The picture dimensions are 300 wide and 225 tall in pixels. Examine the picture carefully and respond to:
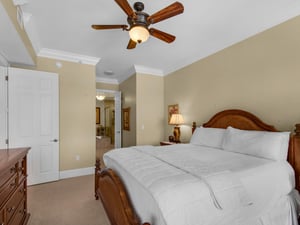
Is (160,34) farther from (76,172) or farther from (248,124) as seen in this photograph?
(76,172)

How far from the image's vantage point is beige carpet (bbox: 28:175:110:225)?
6.86ft

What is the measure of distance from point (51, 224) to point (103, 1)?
287cm

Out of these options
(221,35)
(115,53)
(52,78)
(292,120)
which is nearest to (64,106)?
(52,78)

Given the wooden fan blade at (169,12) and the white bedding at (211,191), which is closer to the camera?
the white bedding at (211,191)

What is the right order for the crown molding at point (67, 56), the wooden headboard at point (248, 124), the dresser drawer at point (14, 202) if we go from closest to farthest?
the dresser drawer at point (14, 202) < the wooden headboard at point (248, 124) < the crown molding at point (67, 56)

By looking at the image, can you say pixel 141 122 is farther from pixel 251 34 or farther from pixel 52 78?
pixel 251 34

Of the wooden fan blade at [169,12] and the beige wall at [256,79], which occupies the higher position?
the wooden fan blade at [169,12]

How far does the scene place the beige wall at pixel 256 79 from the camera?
87.8 inches

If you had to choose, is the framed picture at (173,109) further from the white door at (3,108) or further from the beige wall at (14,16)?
the white door at (3,108)

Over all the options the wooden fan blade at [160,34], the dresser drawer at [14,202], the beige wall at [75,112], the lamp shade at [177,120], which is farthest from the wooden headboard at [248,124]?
the dresser drawer at [14,202]

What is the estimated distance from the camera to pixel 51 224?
2.01 m

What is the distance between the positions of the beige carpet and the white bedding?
2.81ft

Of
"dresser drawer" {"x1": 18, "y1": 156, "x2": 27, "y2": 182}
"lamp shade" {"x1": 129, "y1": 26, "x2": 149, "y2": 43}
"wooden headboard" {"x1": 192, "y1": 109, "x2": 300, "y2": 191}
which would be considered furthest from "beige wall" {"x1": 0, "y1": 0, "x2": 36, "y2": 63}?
"wooden headboard" {"x1": 192, "y1": 109, "x2": 300, "y2": 191}

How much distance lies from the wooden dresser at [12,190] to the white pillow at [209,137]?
2595 mm
